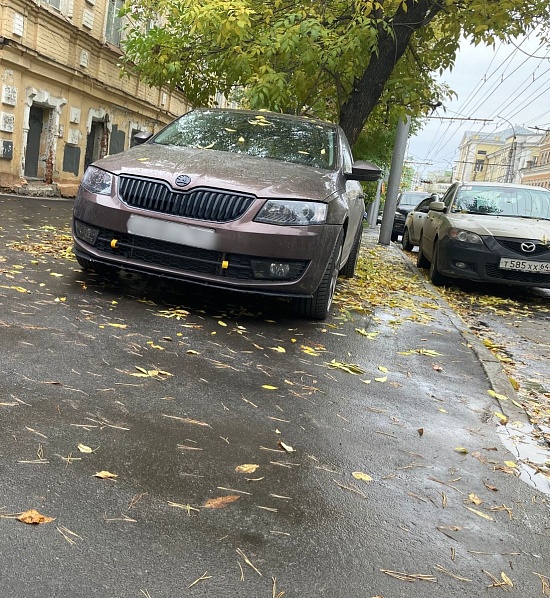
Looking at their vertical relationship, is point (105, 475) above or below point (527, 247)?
below

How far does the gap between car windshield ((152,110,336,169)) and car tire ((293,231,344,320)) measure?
96cm

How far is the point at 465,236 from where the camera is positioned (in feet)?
30.0

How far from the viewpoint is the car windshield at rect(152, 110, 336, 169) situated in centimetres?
618

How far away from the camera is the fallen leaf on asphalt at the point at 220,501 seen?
7.77ft

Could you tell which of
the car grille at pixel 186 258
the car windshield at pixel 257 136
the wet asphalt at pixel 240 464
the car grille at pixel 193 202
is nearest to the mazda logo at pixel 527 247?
the car windshield at pixel 257 136

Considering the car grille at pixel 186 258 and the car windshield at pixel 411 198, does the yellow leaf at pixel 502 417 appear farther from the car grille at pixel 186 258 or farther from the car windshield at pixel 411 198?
the car windshield at pixel 411 198

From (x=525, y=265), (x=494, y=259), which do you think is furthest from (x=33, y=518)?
(x=525, y=265)

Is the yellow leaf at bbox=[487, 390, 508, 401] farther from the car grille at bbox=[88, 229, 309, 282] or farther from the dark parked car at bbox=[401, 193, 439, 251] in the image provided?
the dark parked car at bbox=[401, 193, 439, 251]

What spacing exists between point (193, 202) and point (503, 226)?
550 centimetres

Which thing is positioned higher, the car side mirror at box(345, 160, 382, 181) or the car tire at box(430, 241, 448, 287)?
the car side mirror at box(345, 160, 382, 181)

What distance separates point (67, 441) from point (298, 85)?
31.6 ft

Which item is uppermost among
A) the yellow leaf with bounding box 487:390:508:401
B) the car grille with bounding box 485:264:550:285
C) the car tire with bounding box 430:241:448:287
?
the car grille with bounding box 485:264:550:285

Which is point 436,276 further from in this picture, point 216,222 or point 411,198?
point 411,198

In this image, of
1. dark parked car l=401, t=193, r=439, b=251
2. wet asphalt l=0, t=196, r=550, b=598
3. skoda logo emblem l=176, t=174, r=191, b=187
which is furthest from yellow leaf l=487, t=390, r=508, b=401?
dark parked car l=401, t=193, r=439, b=251
